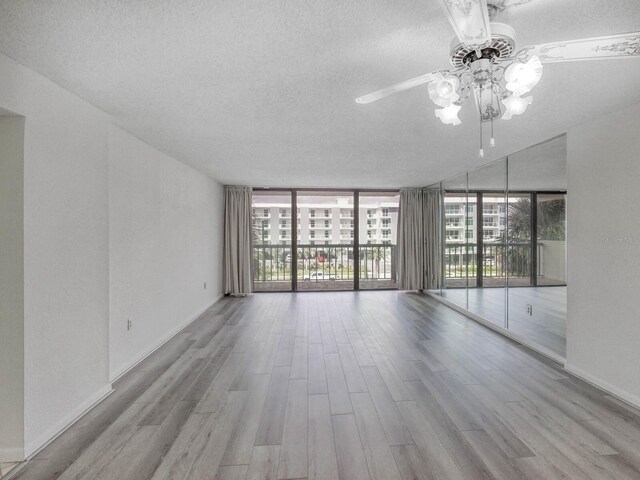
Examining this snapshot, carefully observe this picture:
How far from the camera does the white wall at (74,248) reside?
1.78 metres

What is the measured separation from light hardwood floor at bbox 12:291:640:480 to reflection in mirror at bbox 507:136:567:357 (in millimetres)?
359

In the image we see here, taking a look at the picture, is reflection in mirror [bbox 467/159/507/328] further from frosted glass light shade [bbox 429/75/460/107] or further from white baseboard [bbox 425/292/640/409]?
frosted glass light shade [bbox 429/75/460/107]

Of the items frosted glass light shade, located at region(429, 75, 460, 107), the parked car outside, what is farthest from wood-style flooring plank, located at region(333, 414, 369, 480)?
the parked car outside

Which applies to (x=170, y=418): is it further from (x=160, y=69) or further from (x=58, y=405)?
(x=160, y=69)

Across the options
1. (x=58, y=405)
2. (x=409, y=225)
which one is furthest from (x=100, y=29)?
(x=409, y=225)

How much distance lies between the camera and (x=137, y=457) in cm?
172

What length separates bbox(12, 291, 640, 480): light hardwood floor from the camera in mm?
1638

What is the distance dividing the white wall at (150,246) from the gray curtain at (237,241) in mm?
1068

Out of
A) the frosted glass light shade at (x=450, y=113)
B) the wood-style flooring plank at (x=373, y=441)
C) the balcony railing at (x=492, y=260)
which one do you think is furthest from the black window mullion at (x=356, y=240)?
the frosted glass light shade at (x=450, y=113)

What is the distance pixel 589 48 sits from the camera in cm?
107

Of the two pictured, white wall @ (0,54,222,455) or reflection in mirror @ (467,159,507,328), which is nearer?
white wall @ (0,54,222,455)

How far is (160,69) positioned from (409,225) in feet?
17.8

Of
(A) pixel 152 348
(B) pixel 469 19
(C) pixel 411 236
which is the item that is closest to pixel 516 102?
(B) pixel 469 19

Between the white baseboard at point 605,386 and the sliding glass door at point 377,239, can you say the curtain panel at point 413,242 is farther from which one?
the white baseboard at point 605,386
